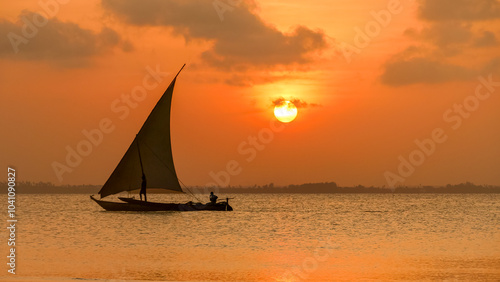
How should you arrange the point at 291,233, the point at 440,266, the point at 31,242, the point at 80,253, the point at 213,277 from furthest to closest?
the point at 291,233, the point at 31,242, the point at 80,253, the point at 440,266, the point at 213,277

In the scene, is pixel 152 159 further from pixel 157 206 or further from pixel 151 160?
pixel 157 206

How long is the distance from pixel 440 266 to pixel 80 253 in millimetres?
12810

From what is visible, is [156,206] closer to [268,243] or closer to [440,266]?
[268,243]

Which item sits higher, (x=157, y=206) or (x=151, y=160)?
(x=151, y=160)

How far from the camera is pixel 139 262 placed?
78.0 ft

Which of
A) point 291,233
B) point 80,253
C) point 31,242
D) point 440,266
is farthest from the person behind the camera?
point 291,233

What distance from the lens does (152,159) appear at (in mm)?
46844

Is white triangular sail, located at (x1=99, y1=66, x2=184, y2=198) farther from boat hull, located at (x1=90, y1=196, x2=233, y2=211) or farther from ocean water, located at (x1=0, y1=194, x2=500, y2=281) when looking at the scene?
ocean water, located at (x1=0, y1=194, x2=500, y2=281)

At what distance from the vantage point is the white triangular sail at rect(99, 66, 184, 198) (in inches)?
1823

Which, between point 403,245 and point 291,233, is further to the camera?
point 291,233

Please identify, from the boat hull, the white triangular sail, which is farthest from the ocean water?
the boat hull

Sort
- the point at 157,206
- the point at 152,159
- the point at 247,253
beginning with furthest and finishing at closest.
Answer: the point at 157,206 → the point at 152,159 → the point at 247,253

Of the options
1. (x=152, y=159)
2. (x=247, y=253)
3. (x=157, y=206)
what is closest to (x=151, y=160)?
(x=152, y=159)

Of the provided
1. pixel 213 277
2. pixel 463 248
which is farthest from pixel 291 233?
pixel 213 277
